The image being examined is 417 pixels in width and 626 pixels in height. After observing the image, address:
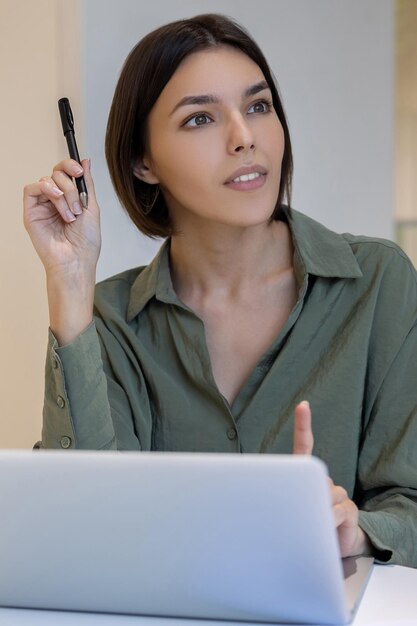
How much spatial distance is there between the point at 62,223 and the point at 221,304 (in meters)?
0.31

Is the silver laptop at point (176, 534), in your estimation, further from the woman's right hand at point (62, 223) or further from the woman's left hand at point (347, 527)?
the woman's right hand at point (62, 223)

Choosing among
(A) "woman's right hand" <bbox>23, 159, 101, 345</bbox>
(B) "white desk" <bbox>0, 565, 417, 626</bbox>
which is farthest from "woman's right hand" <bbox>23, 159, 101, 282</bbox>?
(B) "white desk" <bbox>0, 565, 417, 626</bbox>

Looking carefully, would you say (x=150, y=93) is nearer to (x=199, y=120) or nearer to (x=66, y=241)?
(x=199, y=120)

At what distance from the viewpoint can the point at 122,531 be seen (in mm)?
809

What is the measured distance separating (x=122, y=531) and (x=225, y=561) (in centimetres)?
8

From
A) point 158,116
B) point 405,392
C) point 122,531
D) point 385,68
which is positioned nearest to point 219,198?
point 158,116

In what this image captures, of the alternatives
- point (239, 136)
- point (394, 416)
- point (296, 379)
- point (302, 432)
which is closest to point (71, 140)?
point (239, 136)

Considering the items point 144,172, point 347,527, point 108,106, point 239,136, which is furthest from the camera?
point 108,106

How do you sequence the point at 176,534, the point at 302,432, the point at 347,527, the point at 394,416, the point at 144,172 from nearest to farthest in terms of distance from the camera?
the point at 176,534
the point at 302,432
the point at 347,527
the point at 394,416
the point at 144,172

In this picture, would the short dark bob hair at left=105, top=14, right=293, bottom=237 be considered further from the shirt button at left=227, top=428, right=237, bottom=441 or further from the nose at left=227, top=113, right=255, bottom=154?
the shirt button at left=227, top=428, right=237, bottom=441

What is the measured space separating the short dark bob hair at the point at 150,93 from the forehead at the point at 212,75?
0.04 feet

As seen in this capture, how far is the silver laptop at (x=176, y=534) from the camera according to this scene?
76cm

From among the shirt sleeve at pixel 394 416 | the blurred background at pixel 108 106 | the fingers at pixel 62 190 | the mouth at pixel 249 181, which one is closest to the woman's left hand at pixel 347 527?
the shirt sleeve at pixel 394 416

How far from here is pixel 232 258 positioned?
177 cm
